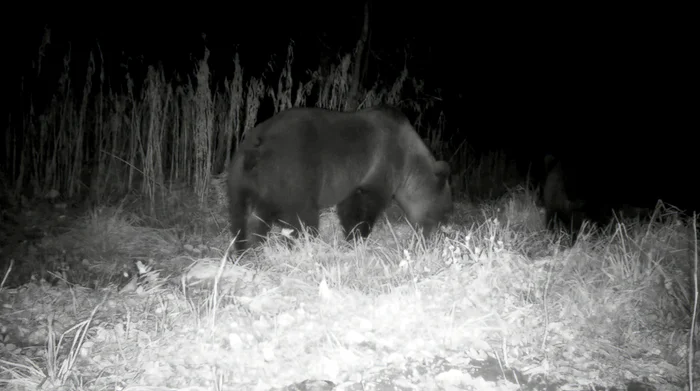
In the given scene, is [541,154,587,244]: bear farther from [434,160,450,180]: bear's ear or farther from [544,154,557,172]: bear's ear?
[434,160,450,180]: bear's ear

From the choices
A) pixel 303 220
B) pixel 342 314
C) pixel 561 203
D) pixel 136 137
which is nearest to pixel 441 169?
pixel 561 203

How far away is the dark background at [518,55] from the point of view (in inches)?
276

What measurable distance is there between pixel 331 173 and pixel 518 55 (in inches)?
359

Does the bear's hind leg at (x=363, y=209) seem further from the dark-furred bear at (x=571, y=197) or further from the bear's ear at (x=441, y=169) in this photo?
the dark-furred bear at (x=571, y=197)

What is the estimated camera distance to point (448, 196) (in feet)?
19.7

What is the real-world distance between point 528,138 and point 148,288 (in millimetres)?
10916

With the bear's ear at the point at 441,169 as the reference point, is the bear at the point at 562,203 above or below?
below

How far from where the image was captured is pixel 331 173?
16.4 feet

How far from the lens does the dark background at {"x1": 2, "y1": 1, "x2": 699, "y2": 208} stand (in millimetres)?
7000

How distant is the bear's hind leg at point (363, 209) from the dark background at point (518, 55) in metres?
2.14

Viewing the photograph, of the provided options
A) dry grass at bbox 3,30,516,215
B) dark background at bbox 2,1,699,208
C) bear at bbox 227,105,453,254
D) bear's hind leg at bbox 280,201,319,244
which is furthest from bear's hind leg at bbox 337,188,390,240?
dark background at bbox 2,1,699,208

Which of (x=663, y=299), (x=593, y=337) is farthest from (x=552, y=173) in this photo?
(x=593, y=337)

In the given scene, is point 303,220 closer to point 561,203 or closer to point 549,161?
point 561,203

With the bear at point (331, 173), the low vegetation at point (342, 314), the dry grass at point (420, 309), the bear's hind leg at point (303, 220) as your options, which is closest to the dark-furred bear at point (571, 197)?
the low vegetation at point (342, 314)
